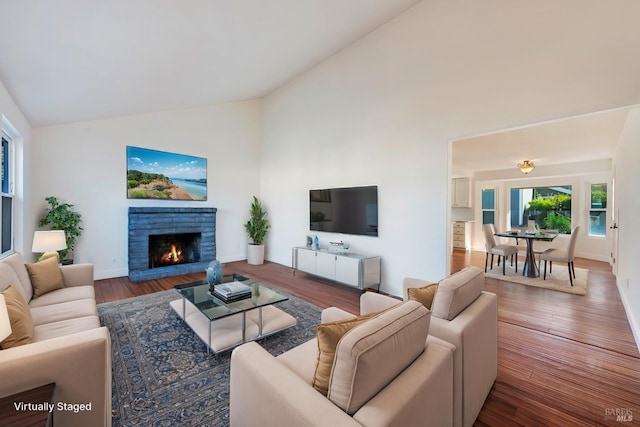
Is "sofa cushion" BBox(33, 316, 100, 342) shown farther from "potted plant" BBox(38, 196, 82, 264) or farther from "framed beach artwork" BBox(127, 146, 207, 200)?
"framed beach artwork" BBox(127, 146, 207, 200)

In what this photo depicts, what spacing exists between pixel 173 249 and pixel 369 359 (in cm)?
551

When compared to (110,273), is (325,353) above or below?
above

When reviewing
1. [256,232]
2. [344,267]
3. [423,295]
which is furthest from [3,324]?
[256,232]

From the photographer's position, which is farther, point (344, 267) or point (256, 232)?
point (256, 232)

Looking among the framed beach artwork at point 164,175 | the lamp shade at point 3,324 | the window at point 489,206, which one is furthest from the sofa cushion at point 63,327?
the window at point 489,206

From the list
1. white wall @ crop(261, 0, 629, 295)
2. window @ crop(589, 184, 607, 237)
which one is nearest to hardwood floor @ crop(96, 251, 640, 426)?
white wall @ crop(261, 0, 629, 295)

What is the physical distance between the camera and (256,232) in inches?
243

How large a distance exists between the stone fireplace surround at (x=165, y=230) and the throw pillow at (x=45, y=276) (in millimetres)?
1937

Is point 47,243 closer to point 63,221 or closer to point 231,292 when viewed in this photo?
point 63,221

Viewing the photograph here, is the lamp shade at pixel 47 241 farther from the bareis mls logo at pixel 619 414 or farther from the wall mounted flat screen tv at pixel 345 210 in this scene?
the bareis mls logo at pixel 619 414

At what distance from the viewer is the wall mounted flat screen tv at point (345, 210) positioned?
13.7 feet

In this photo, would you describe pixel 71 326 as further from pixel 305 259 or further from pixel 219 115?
pixel 219 115

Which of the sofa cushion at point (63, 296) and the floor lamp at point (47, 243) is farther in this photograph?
the floor lamp at point (47, 243)

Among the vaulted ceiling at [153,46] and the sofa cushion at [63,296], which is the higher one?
the vaulted ceiling at [153,46]
